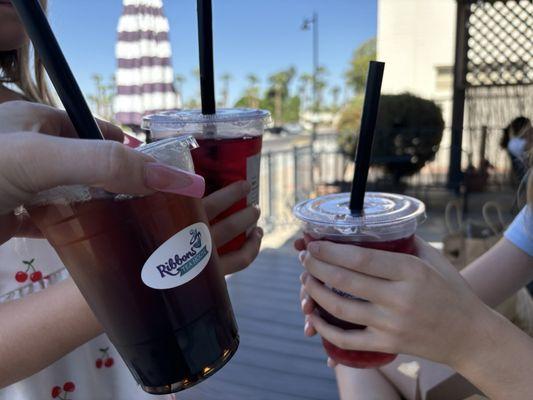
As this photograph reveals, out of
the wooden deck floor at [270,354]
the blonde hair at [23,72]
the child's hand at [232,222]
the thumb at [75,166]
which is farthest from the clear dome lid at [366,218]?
the blonde hair at [23,72]

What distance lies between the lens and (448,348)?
0.71 meters

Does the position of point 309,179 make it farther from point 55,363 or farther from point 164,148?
point 164,148

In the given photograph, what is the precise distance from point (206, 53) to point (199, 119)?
0.36 feet

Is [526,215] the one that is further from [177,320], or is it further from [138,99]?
[138,99]

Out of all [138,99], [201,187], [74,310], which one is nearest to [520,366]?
[201,187]

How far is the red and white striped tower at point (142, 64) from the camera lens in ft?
12.6

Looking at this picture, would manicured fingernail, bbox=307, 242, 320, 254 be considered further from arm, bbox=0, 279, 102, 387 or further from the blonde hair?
the blonde hair

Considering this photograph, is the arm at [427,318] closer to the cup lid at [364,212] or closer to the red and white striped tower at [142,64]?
the cup lid at [364,212]

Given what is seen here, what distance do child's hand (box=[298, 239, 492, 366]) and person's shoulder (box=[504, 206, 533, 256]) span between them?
22.5 inches

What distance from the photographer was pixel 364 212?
0.81 meters

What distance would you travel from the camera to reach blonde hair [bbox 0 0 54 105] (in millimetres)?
1091

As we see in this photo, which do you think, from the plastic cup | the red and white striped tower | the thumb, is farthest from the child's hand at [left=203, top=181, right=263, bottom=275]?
the red and white striped tower

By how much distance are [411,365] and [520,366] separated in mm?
480

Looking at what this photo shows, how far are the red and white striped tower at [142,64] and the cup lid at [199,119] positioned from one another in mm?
3151
